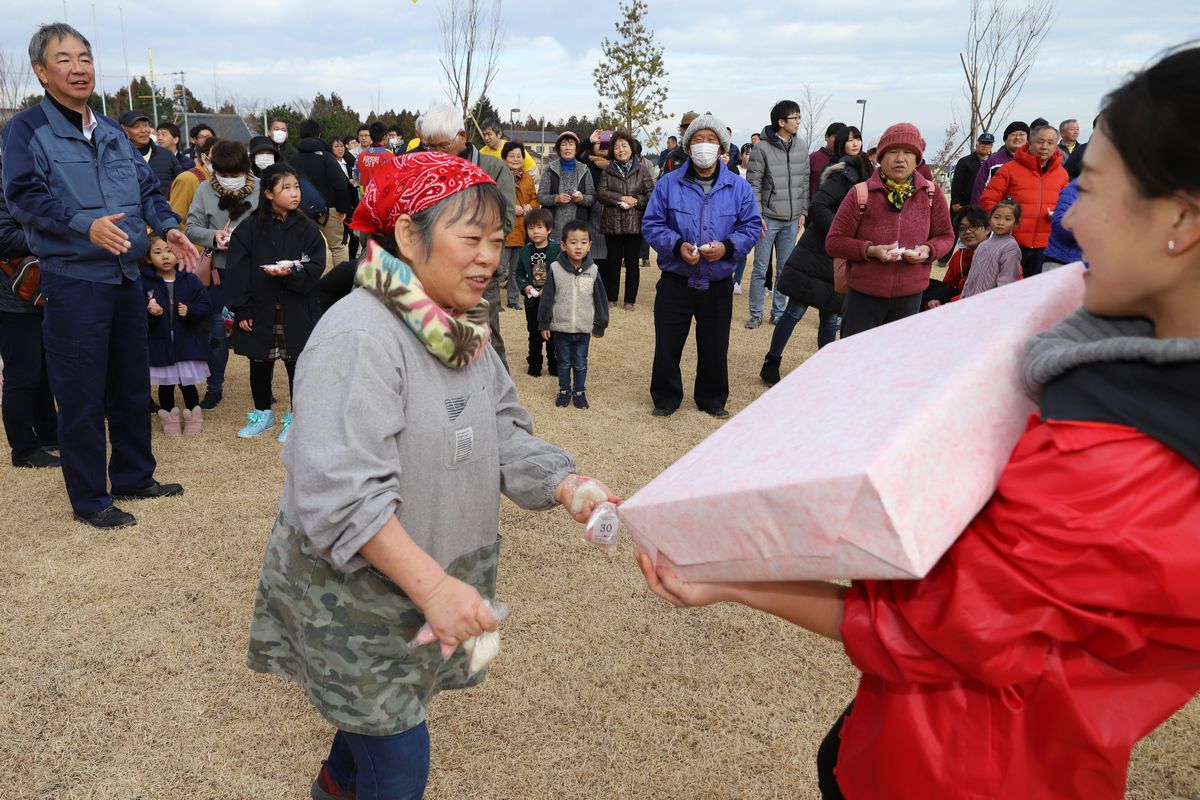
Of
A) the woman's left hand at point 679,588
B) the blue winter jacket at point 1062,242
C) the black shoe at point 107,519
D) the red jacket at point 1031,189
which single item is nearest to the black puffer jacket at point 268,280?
the black shoe at point 107,519

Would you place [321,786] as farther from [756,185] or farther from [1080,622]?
[756,185]

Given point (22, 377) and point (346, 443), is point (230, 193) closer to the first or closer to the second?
point (22, 377)

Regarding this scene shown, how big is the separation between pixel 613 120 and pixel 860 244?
19.2m

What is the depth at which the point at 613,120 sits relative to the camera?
76.8 feet

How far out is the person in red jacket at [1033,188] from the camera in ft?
25.9

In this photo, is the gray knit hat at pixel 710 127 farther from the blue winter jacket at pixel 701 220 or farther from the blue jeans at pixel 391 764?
the blue jeans at pixel 391 764

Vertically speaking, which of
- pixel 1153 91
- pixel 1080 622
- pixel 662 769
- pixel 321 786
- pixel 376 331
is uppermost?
pixel 1153 91

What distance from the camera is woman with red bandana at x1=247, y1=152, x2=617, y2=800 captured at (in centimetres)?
154

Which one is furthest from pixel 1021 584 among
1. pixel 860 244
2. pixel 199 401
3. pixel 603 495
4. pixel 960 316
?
pixel 199 401

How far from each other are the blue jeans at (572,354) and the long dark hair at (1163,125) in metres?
5.78

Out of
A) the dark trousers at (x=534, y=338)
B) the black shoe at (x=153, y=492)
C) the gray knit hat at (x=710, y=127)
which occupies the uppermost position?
the gray knit hat at (x=710, y=127)

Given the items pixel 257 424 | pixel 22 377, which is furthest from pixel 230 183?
pixel 22 377

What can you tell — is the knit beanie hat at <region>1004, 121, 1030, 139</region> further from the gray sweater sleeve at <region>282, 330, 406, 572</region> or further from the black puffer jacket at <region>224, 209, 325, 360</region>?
the gray sweater sleeve at <region>282, 330, 406, 572</region>

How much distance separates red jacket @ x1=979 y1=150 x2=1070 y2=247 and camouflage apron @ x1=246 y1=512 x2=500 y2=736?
25.8 ft
